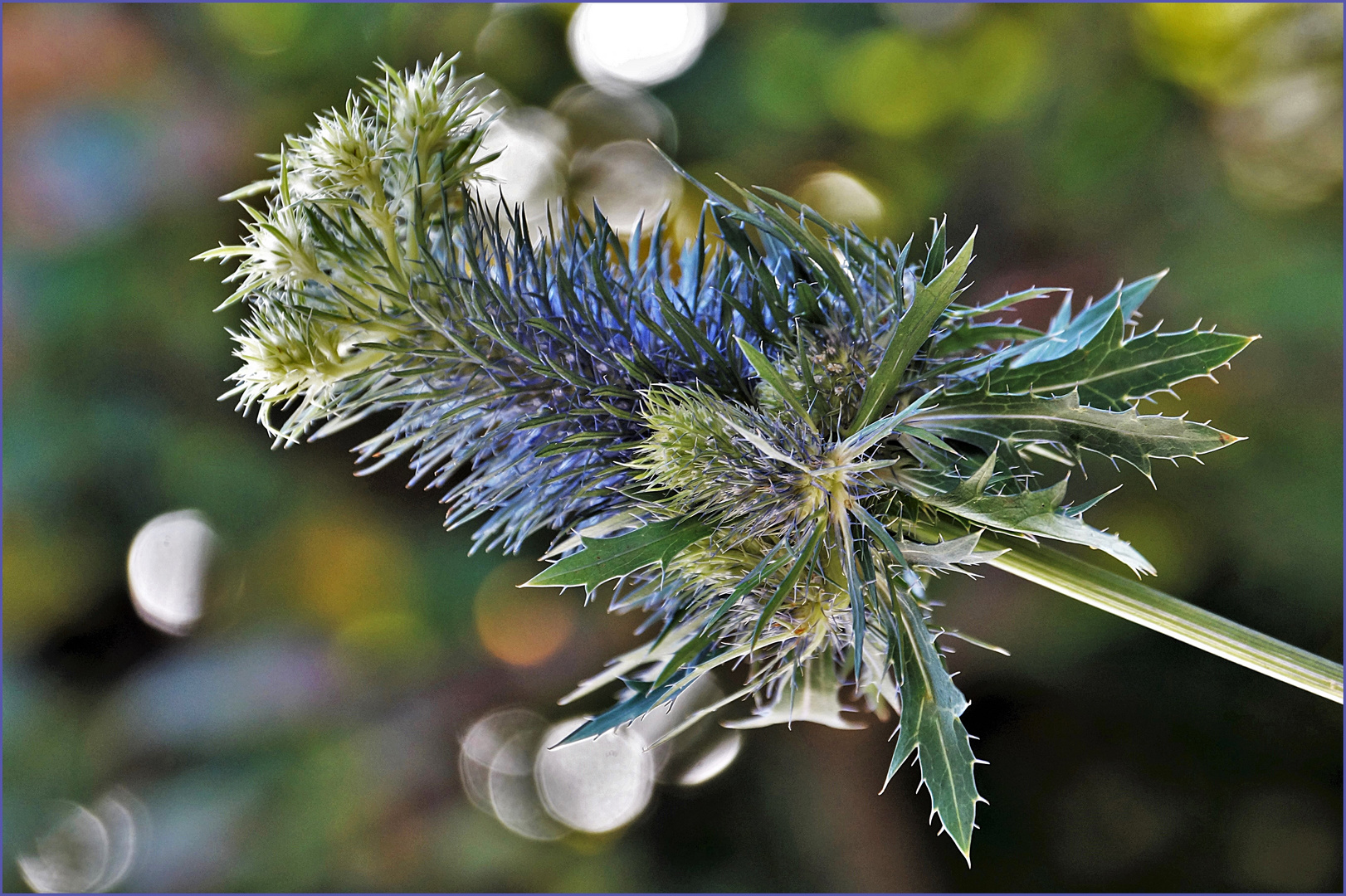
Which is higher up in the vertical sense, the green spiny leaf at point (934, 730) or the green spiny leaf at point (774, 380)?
the green spiny leaf at point (774, 380)

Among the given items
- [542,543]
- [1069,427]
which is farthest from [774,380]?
[542,543]

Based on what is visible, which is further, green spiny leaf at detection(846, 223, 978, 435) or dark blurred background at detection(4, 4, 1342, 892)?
dark blurred background at detection(4, 4, 1342, 892)

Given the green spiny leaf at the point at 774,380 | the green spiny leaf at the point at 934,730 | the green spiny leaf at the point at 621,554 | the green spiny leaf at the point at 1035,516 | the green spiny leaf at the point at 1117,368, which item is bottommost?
the green spiny leaf at the point at 934,730

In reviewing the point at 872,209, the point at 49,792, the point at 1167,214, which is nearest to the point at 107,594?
the point at 49,792

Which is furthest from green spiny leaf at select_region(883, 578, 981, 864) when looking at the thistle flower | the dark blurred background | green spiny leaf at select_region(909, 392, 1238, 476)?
the dark blurred background

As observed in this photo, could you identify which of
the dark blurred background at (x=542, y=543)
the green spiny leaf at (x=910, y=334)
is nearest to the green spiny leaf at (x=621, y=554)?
the green spiny leaf at (x=910, y=334)

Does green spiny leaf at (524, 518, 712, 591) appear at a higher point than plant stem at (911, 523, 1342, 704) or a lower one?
lower

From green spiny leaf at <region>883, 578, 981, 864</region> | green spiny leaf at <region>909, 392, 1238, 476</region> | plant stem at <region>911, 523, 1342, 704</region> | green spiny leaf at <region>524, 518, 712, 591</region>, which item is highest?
green spiny leaf at <region>909, 392, 1238, 476</region>

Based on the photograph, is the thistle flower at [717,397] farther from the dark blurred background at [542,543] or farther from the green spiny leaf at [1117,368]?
the dark blurred background at [542,543]

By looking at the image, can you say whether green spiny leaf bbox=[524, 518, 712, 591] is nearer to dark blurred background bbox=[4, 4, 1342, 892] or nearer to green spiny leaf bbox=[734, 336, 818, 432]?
green spiny leaf bbox=[734, 336, 818, 432]
